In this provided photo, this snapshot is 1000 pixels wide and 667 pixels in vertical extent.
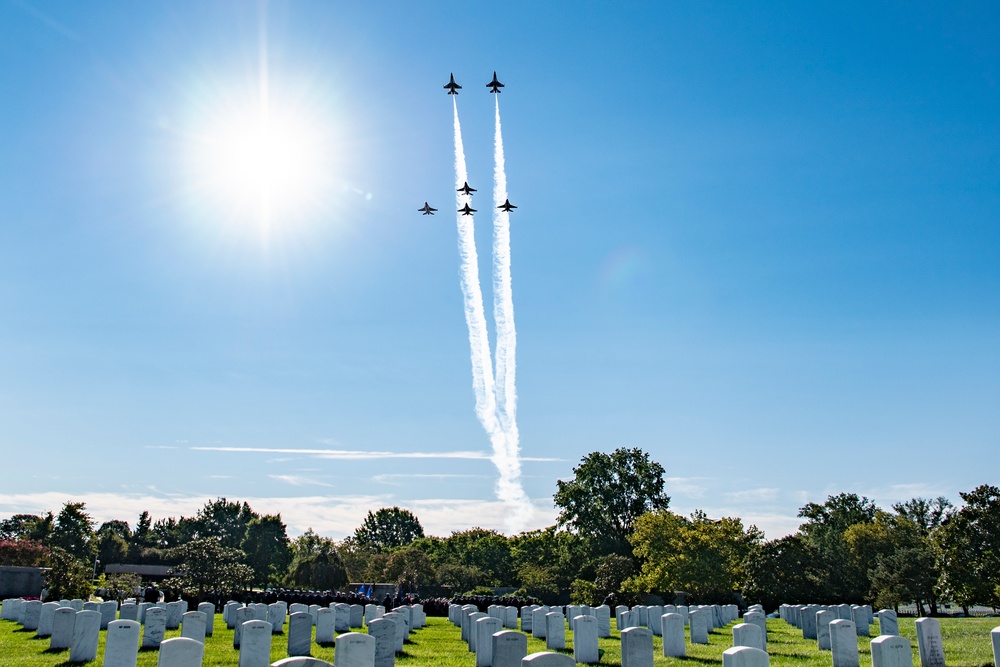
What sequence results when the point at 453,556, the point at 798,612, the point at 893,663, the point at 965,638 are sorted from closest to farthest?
1. the point at 893,663
2. the point at 965,638
3. the point at 798,612
4. the point at 453,556

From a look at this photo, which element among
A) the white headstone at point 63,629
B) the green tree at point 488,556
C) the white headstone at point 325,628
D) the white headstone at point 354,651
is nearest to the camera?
the white headstone at point 354,651

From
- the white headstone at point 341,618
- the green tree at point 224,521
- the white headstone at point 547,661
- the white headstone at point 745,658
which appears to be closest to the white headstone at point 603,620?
the white headstone at point 341,618

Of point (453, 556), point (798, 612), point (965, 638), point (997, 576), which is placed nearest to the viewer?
point (997, 576)

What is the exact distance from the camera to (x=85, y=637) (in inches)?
615

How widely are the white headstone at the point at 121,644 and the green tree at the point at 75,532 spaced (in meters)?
91.4

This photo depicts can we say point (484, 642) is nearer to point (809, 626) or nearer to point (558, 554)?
point (809, 626)

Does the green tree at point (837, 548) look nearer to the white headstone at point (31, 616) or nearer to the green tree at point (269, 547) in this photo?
the white headstone at point (31, 616)

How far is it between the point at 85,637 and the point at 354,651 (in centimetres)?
976

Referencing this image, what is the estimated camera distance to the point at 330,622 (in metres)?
21.0

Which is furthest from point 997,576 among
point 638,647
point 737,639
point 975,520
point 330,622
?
point 330,622

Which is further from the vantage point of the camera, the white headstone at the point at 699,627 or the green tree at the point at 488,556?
the green tree at the point at 488,556

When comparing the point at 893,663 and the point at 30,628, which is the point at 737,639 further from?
the point at 30,628

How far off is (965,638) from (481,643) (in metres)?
17.5

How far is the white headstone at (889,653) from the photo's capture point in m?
10.9
